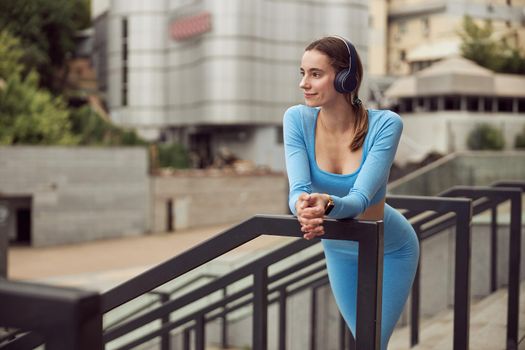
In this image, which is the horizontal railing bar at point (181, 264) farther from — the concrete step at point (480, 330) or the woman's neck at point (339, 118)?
the concrete step at point (480, 330)

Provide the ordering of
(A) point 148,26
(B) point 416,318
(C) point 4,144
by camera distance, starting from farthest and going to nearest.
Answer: (A) point 148,26, (C) point 4,144, (B) point 416,318

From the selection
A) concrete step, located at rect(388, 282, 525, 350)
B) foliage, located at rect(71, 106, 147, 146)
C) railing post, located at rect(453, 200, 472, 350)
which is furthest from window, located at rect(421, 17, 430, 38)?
railing post, located at rect(453, 200, 472, 350)

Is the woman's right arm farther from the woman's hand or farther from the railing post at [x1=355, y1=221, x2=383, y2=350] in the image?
the railing post at [x1=355, y1=221, x2=383, y2=350]

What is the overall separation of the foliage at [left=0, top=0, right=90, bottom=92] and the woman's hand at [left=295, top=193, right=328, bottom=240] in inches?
1609

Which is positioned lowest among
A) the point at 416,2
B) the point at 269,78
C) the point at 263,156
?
the point at 263,156

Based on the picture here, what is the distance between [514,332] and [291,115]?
2.33 m

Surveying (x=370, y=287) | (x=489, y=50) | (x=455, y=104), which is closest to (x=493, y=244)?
(x=370, y=287)

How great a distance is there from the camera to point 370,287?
2.40 m

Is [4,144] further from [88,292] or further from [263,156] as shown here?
[88,292]

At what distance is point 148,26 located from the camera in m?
45.9

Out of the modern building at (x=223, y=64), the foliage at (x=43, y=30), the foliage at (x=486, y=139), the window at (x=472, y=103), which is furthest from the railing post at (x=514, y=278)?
the window at (x=472, y=103)

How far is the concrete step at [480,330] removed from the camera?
454 cm

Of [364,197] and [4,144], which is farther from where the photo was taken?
[4,144]

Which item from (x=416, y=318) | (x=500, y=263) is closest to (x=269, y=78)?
(x=500, y=263)
